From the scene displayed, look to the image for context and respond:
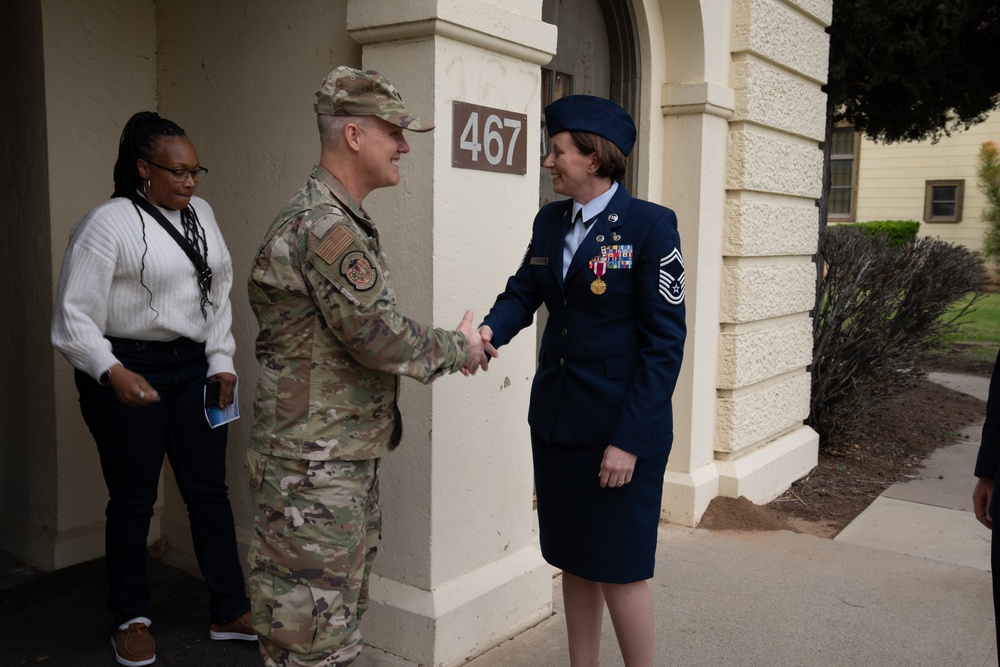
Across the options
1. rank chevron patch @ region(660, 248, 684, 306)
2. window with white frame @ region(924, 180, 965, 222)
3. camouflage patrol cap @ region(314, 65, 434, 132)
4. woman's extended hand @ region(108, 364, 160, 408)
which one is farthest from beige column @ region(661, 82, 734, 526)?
window with white frame @ region(924, 180, 965, 222)

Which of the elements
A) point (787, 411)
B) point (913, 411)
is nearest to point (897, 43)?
point (913, 411)

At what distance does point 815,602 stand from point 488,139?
7.95 ft

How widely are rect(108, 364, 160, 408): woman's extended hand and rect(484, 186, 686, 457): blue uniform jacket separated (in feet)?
3.59

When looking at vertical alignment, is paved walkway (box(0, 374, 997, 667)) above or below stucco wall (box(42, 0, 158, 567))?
below

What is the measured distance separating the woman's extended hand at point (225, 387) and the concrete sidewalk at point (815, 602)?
3.41ft

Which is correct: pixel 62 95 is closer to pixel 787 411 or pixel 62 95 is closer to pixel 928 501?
pixel 787 411

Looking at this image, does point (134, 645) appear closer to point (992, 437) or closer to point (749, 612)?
point (749, 612)

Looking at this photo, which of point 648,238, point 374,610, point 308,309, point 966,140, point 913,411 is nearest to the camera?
point 308,309

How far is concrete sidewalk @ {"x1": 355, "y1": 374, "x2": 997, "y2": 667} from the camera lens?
11.4 feet

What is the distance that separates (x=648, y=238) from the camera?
2.63 m

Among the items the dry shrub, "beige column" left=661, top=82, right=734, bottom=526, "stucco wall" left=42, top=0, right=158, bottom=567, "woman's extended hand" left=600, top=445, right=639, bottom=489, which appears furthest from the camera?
A: the dry shrub

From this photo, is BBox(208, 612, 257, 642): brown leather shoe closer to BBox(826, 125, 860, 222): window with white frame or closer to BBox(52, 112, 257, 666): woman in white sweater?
BBox(52, 112, 257, 666): woman in white sweater

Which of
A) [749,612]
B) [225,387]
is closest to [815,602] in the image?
[749,612]

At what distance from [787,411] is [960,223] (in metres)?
19.3
